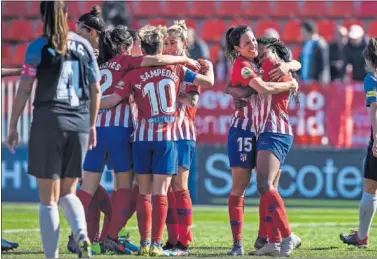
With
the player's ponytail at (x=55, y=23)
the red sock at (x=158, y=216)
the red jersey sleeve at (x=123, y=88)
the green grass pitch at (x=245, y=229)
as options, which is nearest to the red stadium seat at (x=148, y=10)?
the green grass pitch at (x=245, y=229)

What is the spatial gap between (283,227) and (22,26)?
14732 millimetres

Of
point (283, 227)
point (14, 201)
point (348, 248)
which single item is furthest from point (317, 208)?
point (283, 227)

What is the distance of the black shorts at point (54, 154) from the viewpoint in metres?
8.23

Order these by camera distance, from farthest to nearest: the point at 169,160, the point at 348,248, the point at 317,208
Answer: the point at 317,208 → the point at 348,248 → the point at 169,160

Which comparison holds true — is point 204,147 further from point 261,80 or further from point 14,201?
point 261,80

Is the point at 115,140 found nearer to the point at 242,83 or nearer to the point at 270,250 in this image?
the point at 242,83

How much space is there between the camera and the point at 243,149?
33.5 ft

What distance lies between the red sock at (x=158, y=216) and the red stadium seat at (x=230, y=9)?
46.9 feet

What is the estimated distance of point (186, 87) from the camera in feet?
33.8

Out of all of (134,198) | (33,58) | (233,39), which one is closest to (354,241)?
(134,198)

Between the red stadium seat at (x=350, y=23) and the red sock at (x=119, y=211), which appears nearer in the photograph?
the red sock at (x=119, y=211)

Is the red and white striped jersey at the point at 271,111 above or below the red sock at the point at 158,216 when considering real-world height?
above

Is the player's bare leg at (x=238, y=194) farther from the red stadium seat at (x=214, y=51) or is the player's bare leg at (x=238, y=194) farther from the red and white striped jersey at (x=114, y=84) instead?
the red stadium seat at (x=214, y=51)

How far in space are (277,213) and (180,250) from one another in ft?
3.04
